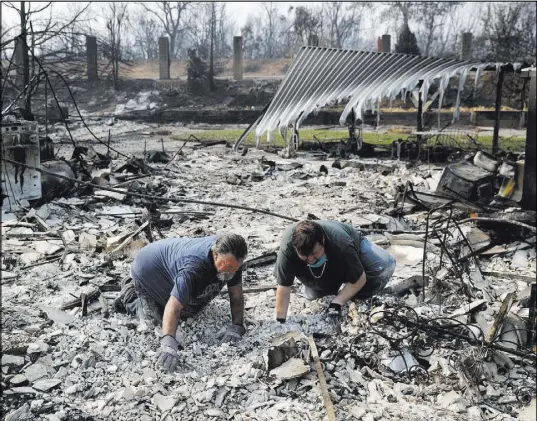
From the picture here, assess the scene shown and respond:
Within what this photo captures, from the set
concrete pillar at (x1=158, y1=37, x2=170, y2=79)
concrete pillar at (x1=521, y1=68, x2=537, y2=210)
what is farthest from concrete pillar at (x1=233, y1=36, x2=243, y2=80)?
concrete pillar at (x1=521, y1=68, x2=537, y2=210)

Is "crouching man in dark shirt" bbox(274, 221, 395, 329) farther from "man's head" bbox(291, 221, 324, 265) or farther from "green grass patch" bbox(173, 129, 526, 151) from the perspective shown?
"green grass patch" bbox(173, 129, 526, 151)

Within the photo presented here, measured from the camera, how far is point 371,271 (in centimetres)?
561

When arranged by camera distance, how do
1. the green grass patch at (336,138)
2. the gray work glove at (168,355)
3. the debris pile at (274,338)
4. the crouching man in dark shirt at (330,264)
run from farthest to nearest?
the green grass patch at (336,138) → the crouching man in dark shirt at (330,264) → the gray work glove at (168,355) → the debris pile at (274,338)

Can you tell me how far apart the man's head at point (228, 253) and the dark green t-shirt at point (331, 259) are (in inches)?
23.4

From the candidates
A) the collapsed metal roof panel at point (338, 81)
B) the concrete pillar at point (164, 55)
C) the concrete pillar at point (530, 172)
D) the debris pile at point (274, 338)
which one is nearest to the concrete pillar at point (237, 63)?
the concrete pillar at point (164, 55)

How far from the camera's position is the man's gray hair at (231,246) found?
461cm

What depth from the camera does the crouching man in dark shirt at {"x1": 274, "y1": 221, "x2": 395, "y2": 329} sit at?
487 cm

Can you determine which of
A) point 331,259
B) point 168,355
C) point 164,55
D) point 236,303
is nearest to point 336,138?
point 331,259

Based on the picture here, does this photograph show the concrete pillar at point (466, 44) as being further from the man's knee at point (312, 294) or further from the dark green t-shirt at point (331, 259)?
the dark green t-shirt at point (331, 259)

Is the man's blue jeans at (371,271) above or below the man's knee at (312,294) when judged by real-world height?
above

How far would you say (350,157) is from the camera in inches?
651

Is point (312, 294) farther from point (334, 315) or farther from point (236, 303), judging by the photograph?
point (236, 303)

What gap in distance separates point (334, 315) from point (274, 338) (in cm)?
76

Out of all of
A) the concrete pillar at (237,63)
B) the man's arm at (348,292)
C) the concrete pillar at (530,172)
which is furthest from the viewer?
the concrete pillar at (237,63)
